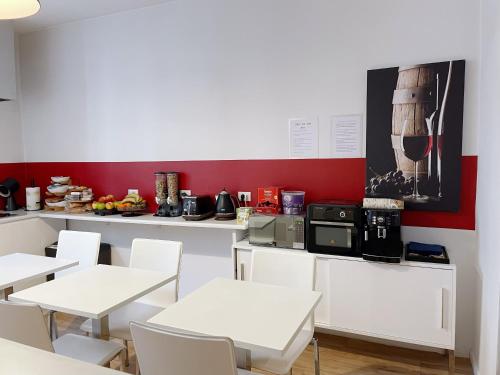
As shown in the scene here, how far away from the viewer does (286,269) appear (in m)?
2.25

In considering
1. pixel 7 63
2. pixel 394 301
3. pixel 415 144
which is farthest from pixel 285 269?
pixel 7 63

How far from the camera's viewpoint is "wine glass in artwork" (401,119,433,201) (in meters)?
2.61

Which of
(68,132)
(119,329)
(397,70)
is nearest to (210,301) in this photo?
(119,329)

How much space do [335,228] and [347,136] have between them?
0.73m

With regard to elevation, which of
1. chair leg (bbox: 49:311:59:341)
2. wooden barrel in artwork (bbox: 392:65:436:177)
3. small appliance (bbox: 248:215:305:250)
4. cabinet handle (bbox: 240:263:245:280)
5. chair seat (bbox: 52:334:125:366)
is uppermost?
wooden barrel in artwork (bbox: 392:65:436:177)

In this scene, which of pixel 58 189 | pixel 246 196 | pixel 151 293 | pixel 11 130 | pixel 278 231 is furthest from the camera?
pixel 11 130

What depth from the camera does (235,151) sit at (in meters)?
3.27

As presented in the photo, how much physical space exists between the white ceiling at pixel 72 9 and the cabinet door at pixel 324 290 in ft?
8.63

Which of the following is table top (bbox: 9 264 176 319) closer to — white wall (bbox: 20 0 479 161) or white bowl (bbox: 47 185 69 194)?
white wall (bbox: 20 0 479 161)

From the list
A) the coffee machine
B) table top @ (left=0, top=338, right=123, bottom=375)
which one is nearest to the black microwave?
the coffee machine

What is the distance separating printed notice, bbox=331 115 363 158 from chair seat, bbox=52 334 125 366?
1.97m

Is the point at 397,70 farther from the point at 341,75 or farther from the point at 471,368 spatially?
the point at 471,368

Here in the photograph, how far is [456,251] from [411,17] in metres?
1.62

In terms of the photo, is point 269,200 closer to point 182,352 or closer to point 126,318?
point 126,318
